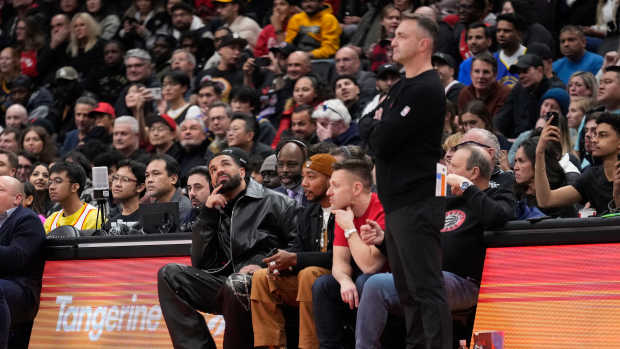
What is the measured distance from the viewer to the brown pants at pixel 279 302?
5.95 metres

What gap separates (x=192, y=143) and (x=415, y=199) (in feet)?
19.9

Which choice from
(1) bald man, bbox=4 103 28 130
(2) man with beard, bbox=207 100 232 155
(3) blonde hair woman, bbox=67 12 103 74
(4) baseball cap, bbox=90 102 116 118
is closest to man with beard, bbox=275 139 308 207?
(2) man with beard, bbox=207 100 232 155

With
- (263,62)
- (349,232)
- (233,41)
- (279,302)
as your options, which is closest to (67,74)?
(233,41)

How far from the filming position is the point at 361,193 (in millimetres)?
6027

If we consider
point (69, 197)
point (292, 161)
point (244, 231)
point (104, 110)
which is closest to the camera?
point (244, 231)

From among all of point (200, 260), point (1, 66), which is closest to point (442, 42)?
point (200, 260)

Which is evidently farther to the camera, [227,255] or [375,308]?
[227,255]

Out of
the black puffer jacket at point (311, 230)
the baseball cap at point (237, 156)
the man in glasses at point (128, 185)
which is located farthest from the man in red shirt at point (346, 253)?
the man in glasses at point (128, 185)

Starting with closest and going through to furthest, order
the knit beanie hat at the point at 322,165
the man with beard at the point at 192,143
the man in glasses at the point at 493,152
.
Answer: the knit beanie hat at the point at 322,165
the man in glasses at the point at 493,152
the man with beard at the point at 192,143

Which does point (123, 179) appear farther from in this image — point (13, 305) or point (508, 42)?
point (508, 42)

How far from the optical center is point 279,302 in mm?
6195

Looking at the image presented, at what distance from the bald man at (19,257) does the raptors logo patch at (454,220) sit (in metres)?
→ 3.23

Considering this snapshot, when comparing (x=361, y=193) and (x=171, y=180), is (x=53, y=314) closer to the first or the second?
(x=171, y=180)

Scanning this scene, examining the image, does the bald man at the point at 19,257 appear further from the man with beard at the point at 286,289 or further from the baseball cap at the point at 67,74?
the baseball cap at the point at 67,74
